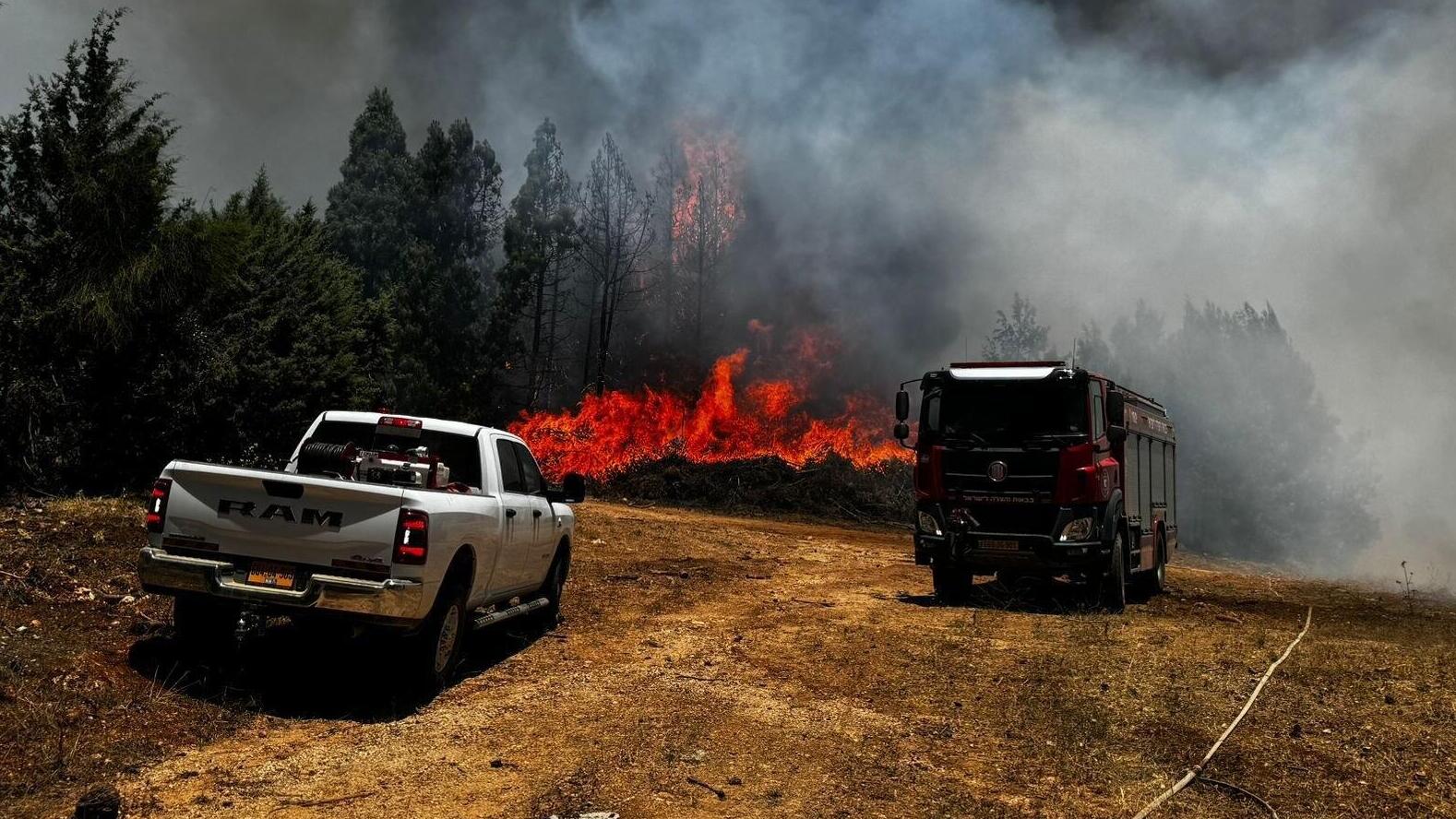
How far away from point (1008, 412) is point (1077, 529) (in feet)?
5.89

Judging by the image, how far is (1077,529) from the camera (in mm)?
11953

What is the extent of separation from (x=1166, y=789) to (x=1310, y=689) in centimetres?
356

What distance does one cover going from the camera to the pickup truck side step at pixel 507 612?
7.71m

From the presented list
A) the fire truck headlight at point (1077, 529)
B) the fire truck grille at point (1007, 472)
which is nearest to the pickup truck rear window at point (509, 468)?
the fire truck grille at point (1007, 472)

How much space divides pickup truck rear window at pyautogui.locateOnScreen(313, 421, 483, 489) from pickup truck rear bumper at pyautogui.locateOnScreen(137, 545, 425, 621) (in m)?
2.07

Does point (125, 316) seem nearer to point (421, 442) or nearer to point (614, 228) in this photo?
point (421, 442)

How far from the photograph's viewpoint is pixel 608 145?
53.0 metres

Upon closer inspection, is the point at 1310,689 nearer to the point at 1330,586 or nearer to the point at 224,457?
the point at 1330,586

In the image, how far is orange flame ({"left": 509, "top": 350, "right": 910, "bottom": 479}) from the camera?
126 ft

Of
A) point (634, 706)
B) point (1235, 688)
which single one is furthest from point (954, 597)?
point (634, 706)

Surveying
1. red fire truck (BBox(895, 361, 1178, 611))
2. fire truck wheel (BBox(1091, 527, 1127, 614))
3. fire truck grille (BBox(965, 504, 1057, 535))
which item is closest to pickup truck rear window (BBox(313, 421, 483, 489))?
red fire truck (BBox(895, 361, 1178, 611))

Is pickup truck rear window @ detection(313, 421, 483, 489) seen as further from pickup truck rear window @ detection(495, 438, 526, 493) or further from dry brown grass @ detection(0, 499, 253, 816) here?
dry brown grass @ detection(0, 499, 253, 816)

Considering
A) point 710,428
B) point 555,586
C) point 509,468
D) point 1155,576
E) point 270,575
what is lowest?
point 555,586

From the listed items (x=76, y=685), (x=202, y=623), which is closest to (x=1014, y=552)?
(x=202, y=623)
